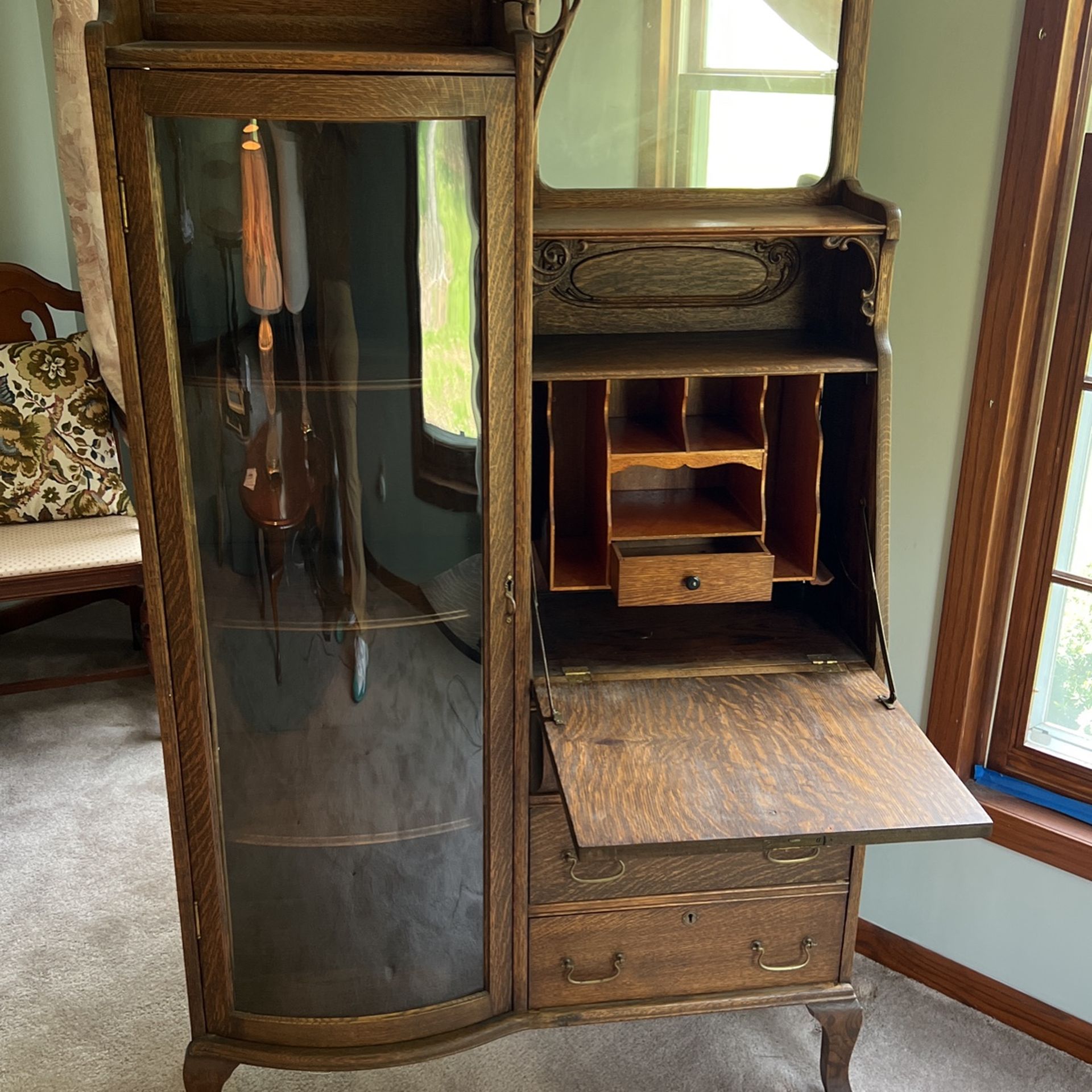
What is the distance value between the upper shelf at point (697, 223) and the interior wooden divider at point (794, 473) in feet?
0.67

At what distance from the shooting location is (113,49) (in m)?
A: 1.21

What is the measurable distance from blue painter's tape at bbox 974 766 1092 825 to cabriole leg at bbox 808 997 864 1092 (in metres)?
0.45

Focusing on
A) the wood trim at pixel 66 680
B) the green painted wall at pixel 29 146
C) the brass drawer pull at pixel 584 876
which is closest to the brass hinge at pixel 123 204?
the brass drawer pull at pixel 584 876

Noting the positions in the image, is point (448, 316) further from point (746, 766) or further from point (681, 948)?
point (681, 948)

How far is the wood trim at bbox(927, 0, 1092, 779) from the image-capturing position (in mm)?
1635

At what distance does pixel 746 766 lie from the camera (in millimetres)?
1428

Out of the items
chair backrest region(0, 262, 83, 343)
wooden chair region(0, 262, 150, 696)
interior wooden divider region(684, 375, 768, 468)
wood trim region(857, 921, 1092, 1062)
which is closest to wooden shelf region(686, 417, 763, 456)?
interior wooden divider region(684, 375, 768, 468)

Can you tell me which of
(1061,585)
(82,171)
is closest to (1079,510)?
(1061,585)

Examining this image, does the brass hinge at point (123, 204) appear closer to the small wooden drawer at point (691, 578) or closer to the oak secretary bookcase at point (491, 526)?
the oak secretary bookcase at point (491, 526)

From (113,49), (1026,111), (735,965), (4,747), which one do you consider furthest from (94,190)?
(735,965)

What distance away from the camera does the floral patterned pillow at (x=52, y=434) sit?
2814 mm

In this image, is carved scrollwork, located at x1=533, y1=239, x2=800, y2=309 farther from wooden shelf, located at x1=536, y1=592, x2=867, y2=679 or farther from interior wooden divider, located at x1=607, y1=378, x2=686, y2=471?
wooden shelf, located at x1=536, y1=592, x2=867, y2=679

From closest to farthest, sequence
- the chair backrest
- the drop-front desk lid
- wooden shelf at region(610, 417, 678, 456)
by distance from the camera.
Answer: the drop-front desk lid
wooden shelf at region(610, 417, 678, 456)
the chair backrest

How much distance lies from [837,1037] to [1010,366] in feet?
3.47
